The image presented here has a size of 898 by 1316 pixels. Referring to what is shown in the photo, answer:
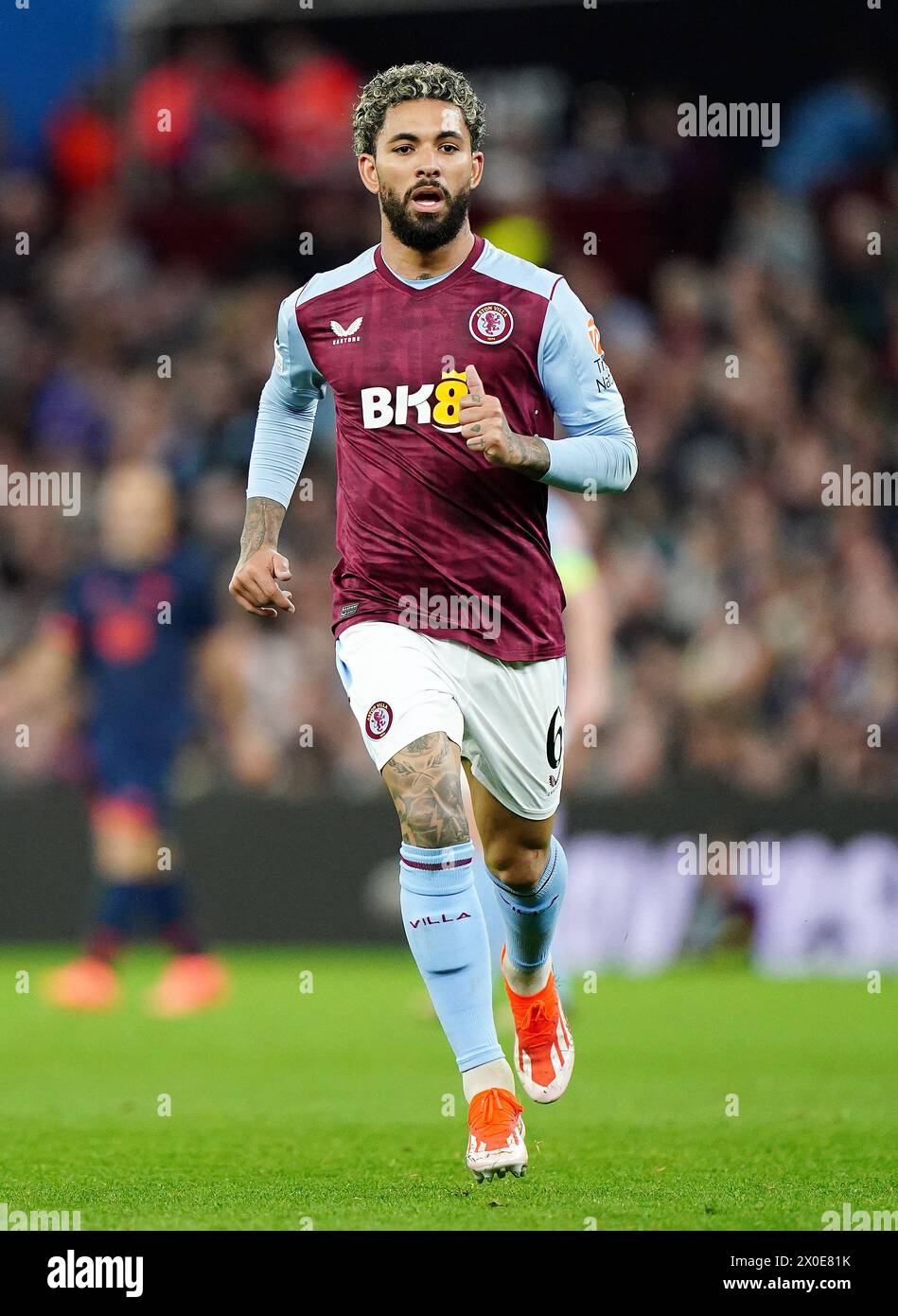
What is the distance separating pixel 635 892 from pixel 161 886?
3158 mm

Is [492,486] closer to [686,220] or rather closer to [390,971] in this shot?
[390,971]

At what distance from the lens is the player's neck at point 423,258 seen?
5723 millimetres

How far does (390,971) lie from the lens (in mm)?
12312

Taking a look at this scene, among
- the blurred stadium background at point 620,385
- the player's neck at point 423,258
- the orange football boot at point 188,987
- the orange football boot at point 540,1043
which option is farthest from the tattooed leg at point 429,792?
the orange football boot at point 188,987

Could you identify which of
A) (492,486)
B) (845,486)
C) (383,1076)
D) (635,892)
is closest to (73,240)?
(845,486)

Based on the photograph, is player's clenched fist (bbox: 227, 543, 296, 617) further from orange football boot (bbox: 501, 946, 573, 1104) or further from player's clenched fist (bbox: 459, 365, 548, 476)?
orange football boot (bbox: 501, 946, 573, 1104)

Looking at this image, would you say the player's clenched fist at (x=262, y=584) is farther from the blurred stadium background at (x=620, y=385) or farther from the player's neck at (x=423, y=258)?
the blurred stadium background at (x=620, y=385)

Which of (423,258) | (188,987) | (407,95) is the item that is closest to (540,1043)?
Result: (423,258)

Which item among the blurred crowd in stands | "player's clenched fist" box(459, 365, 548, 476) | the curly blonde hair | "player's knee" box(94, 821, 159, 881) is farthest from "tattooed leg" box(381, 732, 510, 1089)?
the blurred crowd in stands

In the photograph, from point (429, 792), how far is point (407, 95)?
1857 mm

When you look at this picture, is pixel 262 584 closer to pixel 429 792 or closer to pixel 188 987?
pixel 429 792

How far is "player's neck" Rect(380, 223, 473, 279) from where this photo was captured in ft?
18.8

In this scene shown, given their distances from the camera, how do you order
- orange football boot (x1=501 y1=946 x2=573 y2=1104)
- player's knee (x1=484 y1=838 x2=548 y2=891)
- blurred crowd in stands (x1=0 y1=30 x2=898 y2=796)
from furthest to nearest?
blurred crowd in stands (x1=0 y1=30 x2=898 y2=796), orange football boot (x1=501 y1=946 x2=573 y2=1104), player's knee (x1=484 y1=838 x2=548 y2=891)

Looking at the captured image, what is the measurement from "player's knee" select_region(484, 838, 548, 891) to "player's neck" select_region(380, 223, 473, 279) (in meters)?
1.59
